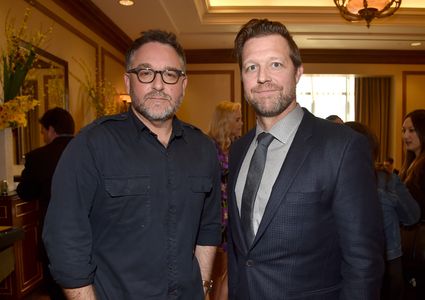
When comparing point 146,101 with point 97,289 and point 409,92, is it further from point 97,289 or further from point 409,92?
point 409,92

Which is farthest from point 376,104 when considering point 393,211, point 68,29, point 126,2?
point 393,211

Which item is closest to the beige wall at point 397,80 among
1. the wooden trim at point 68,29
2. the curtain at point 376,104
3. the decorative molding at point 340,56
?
the decorative molding at point 340,56

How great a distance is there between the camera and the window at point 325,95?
957 centimetres

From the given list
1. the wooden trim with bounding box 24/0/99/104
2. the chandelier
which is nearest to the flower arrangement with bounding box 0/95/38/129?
the wooden trim with bounding box 24/0/99/104

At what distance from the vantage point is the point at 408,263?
2521mm

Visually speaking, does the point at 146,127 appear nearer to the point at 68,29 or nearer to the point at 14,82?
the point at 14,82

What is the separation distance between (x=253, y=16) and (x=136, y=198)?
5.26 meters

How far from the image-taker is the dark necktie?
4.70 feet

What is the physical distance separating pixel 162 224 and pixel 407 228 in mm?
1880

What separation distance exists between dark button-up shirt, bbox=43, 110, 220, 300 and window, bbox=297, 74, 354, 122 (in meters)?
8.54

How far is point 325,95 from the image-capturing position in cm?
968

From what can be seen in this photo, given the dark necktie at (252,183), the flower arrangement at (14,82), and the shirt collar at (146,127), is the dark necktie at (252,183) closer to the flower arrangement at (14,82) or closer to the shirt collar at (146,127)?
the shirt collar at (146,127)

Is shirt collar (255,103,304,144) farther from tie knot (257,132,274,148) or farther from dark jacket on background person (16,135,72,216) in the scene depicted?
dark jacket on background person (16,135,72,216)

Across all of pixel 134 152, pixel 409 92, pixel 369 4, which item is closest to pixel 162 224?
pixel 134 152
